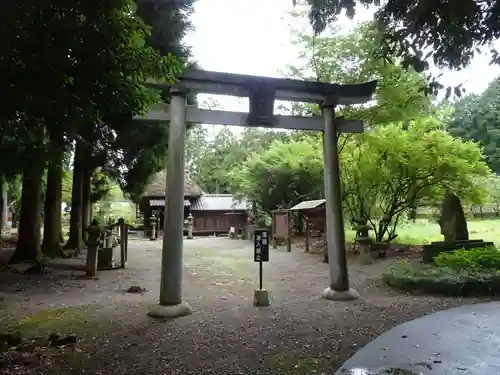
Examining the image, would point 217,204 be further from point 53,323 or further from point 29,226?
point 53,323

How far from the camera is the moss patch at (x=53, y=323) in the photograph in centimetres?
514

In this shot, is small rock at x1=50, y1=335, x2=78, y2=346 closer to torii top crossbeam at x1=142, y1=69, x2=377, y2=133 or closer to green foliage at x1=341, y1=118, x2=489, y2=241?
torii top crossbeam at x1=142, y1=69, x2=377, y2=133

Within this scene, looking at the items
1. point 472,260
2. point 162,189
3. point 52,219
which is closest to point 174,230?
point 472,260

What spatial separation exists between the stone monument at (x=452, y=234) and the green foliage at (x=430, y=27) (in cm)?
597

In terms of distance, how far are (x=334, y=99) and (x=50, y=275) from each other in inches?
293

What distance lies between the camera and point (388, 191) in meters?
14.0

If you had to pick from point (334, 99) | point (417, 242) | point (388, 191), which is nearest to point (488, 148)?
point (417, 242)

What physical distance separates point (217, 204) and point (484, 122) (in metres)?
16.5

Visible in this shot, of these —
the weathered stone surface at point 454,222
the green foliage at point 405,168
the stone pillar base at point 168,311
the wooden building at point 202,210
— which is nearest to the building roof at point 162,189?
the wooden building at point 202,210

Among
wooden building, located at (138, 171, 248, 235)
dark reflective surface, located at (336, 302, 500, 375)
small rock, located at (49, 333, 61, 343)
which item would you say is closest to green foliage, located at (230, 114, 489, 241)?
dark reflective surface, located at (336, 302, 500, 375)

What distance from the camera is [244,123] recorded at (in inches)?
269

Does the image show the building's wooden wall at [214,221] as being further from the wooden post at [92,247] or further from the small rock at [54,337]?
the small rock at [54,337]

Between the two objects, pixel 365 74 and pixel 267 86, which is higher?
pixel 365 74

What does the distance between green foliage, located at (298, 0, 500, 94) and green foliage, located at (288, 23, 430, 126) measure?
6.25 m
